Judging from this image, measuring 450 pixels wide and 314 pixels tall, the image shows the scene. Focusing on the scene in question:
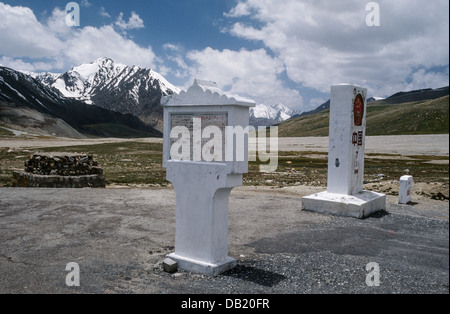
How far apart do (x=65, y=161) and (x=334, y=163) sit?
41.7 feet

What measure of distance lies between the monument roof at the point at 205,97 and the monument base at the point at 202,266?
2.97 meters

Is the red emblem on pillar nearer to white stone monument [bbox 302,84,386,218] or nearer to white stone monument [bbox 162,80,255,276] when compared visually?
white stone monument [bbox 302,84,386,218]

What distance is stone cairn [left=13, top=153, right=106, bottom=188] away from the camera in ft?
61.9

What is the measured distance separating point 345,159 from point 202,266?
7.55m

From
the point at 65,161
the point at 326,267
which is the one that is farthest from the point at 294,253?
the point at 65,161

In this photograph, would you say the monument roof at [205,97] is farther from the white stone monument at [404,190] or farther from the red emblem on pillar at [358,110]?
the white stone monument at [404,190]

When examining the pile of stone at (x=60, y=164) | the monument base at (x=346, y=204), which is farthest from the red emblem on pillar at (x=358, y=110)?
the pile of stone at (x=60, y=164)

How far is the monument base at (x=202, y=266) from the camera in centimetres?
745

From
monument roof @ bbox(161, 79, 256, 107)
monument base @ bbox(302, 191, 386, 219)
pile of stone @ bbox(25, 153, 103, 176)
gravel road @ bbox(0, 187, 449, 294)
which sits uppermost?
monument roof @ bbox(161, 79, 256, 107)

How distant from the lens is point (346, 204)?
12.6 meters

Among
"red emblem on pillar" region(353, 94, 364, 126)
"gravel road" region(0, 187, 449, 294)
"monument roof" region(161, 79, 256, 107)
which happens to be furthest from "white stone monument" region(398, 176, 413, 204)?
"monument roof" region(161, 79, 256, 107)

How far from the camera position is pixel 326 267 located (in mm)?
7805

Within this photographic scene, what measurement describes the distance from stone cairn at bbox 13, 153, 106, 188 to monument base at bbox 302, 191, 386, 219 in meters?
11.1
